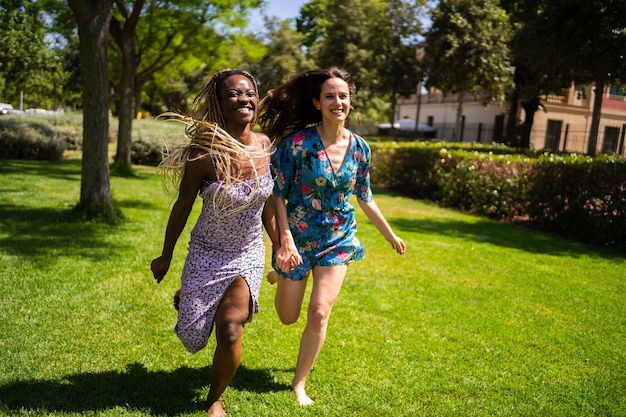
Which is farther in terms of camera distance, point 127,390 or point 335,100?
point 335,100

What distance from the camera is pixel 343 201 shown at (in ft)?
13.1

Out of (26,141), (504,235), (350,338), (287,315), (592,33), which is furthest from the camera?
(26,141)

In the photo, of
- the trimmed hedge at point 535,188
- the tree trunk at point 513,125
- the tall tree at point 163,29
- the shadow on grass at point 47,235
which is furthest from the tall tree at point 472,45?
the shadow on grass at point 47,235

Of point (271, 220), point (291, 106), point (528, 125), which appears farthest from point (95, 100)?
point (528, 125)

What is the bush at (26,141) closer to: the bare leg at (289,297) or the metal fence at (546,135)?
the bare leg at (289,297)

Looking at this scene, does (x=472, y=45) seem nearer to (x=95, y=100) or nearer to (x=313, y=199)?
(x=95, y=100)

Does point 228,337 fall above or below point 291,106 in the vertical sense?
below

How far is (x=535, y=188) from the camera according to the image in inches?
467

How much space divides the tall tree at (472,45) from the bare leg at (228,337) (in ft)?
88.5

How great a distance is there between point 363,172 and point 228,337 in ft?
5.09

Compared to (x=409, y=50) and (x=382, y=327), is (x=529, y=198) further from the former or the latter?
(x=409, y=50)

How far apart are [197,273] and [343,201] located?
1101 mm

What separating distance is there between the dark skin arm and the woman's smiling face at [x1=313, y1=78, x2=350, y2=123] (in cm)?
96

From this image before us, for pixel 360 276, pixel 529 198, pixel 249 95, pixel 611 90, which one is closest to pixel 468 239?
pixel 529 198
